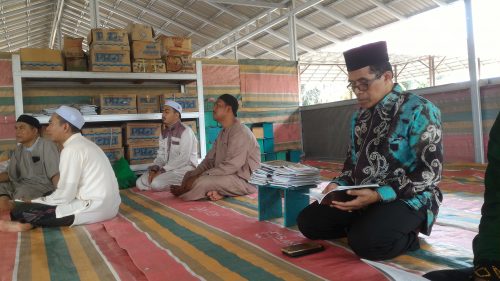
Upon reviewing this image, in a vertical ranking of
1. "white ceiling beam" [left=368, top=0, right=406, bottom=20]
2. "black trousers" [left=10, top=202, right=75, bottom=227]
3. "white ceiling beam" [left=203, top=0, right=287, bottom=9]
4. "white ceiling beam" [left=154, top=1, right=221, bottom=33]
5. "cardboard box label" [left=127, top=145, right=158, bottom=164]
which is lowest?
"black trousers" [left=10, top=202, right=75, bottom=227]

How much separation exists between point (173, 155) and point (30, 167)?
4.82 feet

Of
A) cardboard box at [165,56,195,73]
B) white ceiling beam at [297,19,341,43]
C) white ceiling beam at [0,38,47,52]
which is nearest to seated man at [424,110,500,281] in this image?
cardboard box at [165,56,195,73]

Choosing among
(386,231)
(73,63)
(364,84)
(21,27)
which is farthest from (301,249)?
(21,27)

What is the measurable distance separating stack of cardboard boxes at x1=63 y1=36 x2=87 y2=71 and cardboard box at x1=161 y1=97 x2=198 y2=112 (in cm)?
125

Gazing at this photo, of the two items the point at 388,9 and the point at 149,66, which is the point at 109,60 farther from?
the point at 388,9

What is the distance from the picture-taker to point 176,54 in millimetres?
5539

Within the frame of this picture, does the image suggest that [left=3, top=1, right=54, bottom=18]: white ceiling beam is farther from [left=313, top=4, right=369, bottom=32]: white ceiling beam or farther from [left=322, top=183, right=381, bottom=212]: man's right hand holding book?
[left=322, top=183, right=381, bottom=212]: man's right hand holding book

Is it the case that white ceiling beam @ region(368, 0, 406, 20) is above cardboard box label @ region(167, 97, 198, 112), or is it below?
above

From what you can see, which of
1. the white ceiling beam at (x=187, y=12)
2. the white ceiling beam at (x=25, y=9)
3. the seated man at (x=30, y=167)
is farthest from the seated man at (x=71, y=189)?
the white ceiling beam at (x=25, y=9)

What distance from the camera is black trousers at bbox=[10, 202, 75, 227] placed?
9.23ft

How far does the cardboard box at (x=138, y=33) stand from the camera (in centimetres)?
514

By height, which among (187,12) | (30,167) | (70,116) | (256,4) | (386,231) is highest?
(187,12)

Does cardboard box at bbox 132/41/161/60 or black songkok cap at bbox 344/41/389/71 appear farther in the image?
cardboard box at bbox 132/41/161/60

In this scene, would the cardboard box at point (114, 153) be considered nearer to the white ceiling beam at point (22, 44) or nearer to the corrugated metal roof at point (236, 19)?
the corrugated metal roof at point (236, 19)
